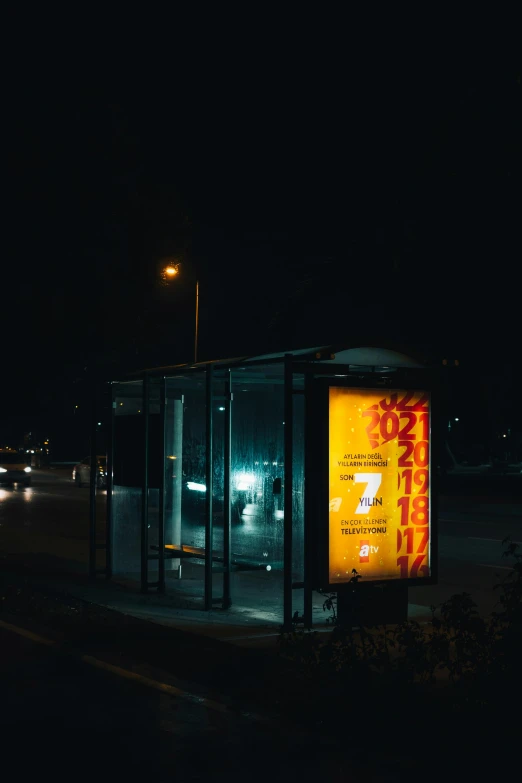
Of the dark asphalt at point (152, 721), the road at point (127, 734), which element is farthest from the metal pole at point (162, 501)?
the road at point (127, 734)

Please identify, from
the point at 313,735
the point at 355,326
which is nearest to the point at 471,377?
the point at 355,326

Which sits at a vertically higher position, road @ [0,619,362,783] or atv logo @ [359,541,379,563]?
atv logo @ [359,541,379,563]

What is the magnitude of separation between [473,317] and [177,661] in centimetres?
1075

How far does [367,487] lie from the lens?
32.0 ft

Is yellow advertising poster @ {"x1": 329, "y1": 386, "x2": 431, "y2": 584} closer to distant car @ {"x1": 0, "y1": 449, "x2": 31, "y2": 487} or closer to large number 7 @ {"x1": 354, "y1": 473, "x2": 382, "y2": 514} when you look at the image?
large number 7 @ {"x1": 354, "y1": 473, "x2": 382, "y2": 514}

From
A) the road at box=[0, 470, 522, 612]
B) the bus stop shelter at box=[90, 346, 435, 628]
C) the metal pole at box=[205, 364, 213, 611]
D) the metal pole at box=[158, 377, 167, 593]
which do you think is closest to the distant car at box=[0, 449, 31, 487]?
the road at box=[0, 470, 522, 612]

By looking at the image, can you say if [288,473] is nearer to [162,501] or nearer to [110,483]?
[162,501]

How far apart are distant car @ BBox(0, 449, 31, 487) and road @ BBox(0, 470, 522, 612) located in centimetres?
500

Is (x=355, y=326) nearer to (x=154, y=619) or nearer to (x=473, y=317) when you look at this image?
(x=473, y=317)

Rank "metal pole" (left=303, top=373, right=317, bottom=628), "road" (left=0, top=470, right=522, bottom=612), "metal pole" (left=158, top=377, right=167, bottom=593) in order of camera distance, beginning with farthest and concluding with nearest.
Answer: "metal pole" (left=158, top=377, right=167, bottom=593) < "road" (left=0, top=470, right=522, bottom=612) < "metal pole" (left=303, top=373, right=317, bottom=628)

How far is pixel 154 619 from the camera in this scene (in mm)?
10352

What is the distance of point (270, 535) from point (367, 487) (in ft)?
6.40

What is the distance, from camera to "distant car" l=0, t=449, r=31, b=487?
4150cm

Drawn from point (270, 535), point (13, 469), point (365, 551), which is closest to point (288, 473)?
point (365, 551)
